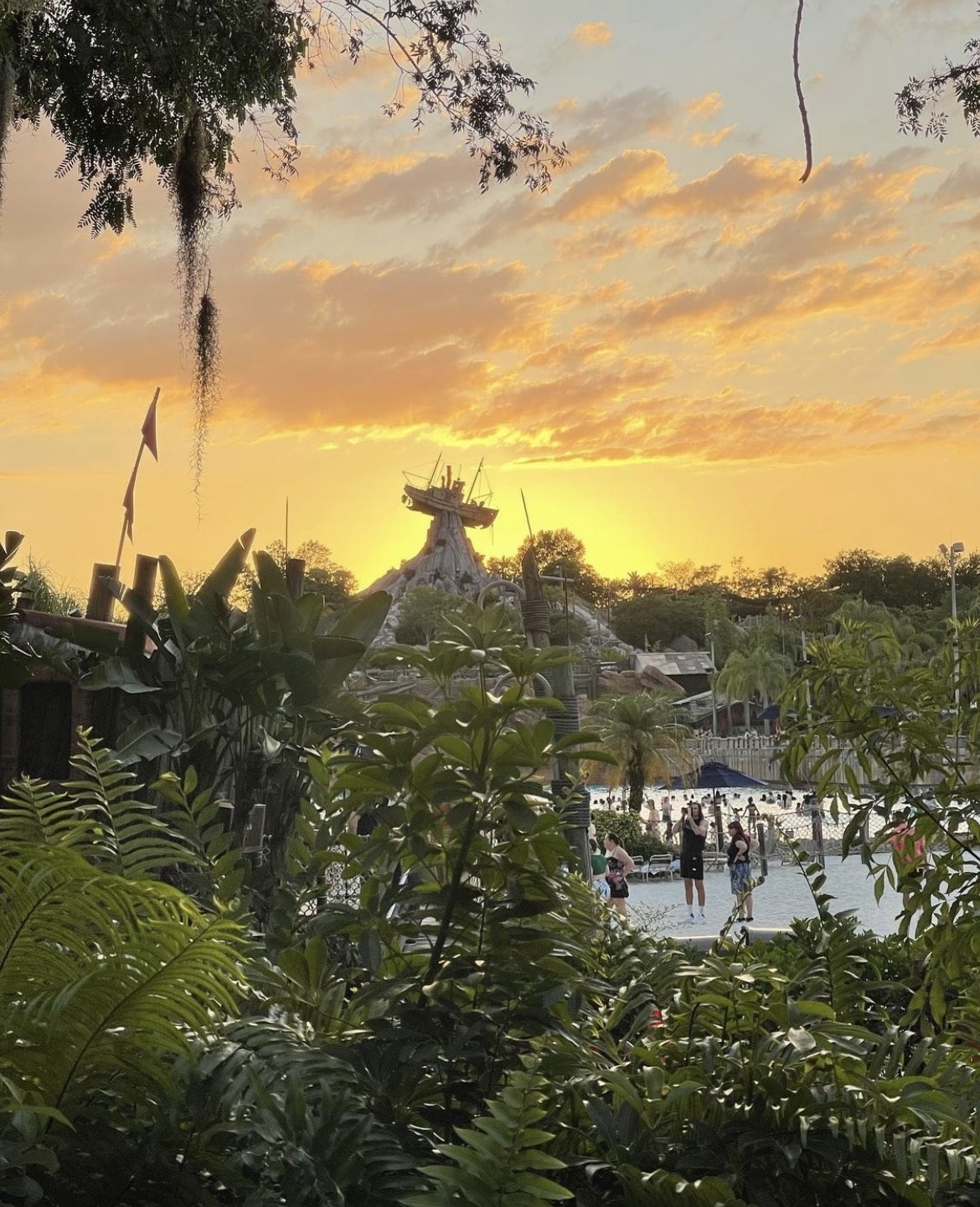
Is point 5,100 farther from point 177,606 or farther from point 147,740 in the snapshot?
point 147,740

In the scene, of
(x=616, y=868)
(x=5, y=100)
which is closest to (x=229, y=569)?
(x=5, y=100)

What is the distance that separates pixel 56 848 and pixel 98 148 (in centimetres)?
509

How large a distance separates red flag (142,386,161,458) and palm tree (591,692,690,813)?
23.1m

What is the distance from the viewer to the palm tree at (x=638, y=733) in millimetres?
32812

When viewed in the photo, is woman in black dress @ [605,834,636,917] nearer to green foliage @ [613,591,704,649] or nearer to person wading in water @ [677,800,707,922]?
person wading in water @ [677,800,707,922]

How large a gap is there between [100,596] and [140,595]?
81 cm

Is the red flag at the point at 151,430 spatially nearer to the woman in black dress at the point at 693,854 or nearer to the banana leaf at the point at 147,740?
the banana leaf at the point at 147,740

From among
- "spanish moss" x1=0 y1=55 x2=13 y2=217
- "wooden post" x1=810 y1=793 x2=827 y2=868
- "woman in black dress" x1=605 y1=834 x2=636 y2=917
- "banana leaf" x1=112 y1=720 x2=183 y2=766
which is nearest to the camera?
"wooden post" x1=810 y1=793 x2=827 y2=868

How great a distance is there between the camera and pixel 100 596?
7867 millimetres

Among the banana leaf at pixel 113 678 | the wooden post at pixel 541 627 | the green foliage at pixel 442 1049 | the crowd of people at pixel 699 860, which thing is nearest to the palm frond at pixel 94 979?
the green foliage at pixel 442 1049

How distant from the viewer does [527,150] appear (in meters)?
6.26

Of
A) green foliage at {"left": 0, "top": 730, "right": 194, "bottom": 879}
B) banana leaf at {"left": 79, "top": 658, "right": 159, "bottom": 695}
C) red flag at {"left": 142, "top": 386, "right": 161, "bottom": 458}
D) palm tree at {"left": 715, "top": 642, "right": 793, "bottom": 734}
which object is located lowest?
green foliage at {"left": 0, "top": 730, "right": 194, "bottom": 879}

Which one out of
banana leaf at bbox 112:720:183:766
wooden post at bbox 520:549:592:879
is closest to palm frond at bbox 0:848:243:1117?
banana leaf at bbox 112:720:183:766

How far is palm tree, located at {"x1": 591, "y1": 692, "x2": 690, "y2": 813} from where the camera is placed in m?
32.8
